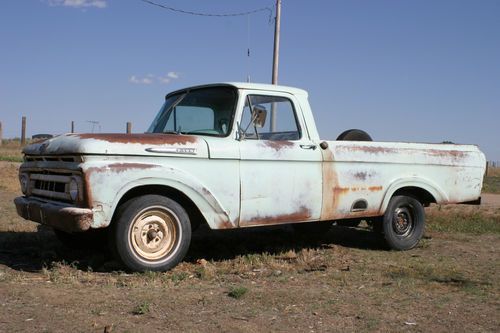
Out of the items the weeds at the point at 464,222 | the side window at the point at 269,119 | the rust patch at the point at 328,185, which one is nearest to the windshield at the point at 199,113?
the side window at the point at 269,119

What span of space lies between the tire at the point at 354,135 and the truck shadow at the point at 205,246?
127 centimetres

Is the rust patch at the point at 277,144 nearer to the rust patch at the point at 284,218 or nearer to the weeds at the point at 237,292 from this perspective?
the rust patch at the point at 284,218

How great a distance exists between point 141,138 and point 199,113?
112cm

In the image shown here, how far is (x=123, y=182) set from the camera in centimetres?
489

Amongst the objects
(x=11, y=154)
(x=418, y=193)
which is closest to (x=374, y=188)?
(x=418, y=193)

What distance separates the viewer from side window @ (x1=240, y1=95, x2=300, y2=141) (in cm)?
583

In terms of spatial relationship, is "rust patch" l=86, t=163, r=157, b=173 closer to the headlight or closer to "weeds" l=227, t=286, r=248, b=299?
"weeds" l=227, t=286, r=248, b=299

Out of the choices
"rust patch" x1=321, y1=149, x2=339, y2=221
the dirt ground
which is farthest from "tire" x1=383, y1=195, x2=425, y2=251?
"rust patch" x1=321, y1=149, x2=339, y2=221

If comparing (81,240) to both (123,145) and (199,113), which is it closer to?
(123,145)

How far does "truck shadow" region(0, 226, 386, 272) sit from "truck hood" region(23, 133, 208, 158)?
1.17 meters

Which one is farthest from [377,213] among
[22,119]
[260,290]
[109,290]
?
[22,119]

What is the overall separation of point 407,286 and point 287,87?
2599 mm

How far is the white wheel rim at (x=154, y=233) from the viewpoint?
512 cm

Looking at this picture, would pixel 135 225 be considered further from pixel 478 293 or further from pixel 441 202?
pixel 441 202
